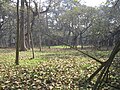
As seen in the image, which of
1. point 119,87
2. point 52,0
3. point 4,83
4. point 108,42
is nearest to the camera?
point 108,42

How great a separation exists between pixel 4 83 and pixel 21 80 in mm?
511

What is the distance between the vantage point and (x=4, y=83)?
555cm

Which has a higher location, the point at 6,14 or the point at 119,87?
the point at 6,14

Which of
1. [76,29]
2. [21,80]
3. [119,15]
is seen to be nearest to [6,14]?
[76,29]

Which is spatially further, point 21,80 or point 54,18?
point 54,18

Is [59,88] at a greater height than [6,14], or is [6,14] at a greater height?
[6,14]

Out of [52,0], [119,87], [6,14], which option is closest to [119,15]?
[52,0]

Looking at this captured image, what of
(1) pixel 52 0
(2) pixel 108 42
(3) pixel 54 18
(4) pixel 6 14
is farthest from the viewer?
(3) pixel 54 18

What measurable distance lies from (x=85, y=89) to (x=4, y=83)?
2152 mm

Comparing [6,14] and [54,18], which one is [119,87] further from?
[54,18]

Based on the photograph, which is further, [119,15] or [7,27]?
[7,27]

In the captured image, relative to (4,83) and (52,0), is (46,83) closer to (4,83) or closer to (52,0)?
(4,83)

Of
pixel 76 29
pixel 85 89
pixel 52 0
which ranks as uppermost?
pixel 52 0

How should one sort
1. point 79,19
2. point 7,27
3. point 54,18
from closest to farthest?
1. point 79,19
2. point 7,27
3. point 54,18
